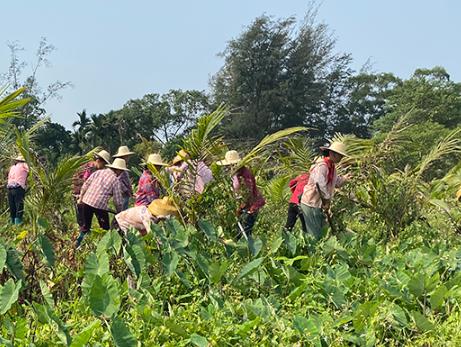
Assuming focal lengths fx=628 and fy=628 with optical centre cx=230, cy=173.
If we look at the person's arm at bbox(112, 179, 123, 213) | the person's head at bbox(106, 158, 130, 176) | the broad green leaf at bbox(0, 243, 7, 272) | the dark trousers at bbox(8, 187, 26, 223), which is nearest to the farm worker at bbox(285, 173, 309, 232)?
the person's arm at bbox(112, 179, 123, 213)

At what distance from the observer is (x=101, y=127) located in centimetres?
2966

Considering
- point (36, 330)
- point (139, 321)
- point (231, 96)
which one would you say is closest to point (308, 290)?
point (139, 321)

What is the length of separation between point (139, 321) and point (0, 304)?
746 mm

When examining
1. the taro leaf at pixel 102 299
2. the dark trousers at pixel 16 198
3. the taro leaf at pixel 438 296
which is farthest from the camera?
the dark trousers at pixel 16 198

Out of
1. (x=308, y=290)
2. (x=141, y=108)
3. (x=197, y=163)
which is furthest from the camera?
(x=141, y=108)

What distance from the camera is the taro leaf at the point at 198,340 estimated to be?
2932mm

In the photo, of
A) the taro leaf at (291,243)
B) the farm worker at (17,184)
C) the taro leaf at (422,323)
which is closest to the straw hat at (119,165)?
the farm worker at (17,184)

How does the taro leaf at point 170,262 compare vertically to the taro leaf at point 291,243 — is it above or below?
below

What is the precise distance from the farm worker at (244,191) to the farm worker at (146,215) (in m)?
0.71

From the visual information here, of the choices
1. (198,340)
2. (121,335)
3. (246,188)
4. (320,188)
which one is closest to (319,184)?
(320,188)

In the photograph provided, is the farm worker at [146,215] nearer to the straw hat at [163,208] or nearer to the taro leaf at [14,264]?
the straw hat at [163,208]

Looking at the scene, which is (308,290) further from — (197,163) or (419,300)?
(197,163)

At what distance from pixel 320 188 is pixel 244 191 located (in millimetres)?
729

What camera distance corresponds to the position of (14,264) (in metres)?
3.96
